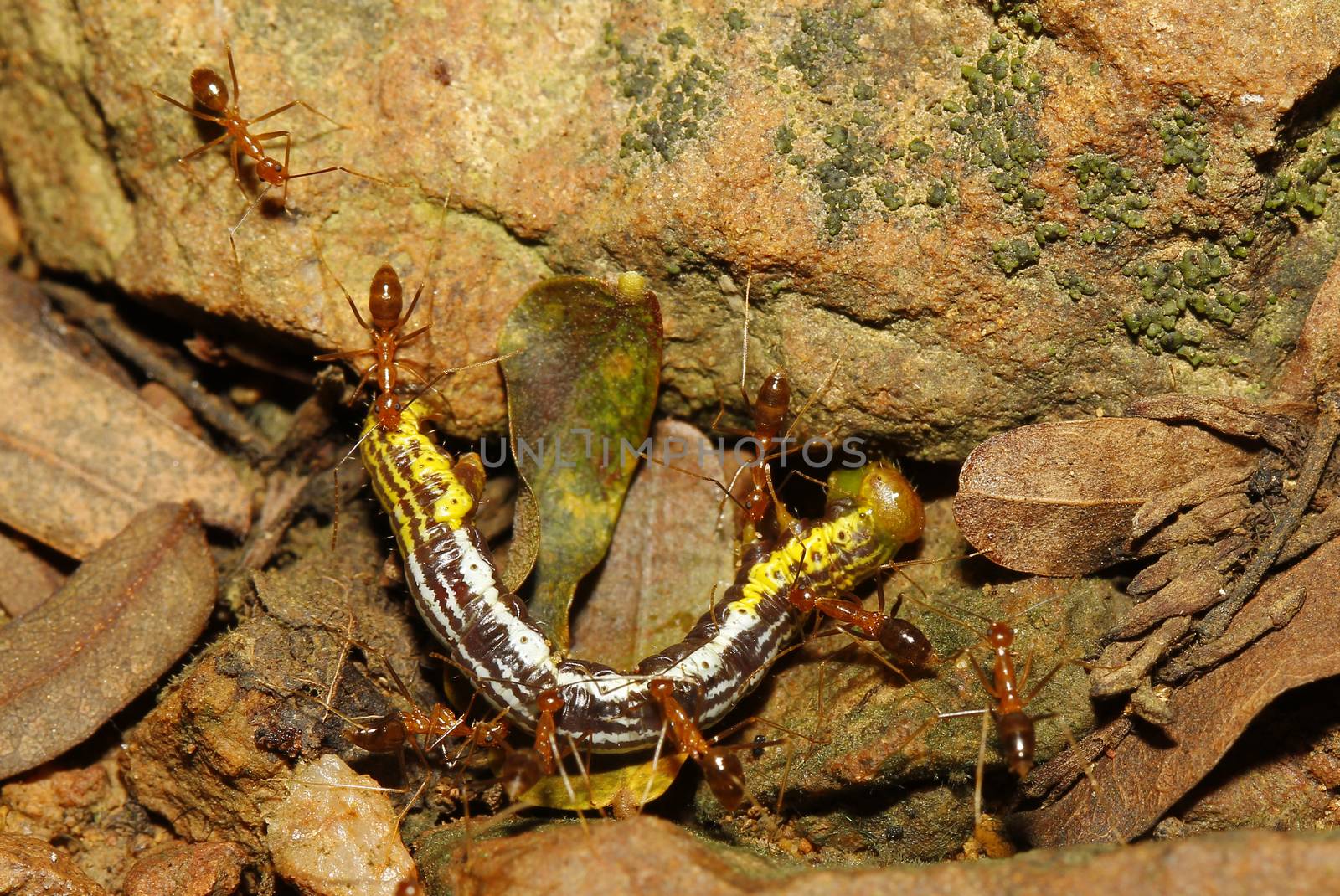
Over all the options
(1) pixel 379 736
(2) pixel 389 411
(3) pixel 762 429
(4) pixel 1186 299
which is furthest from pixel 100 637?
(4) pixel 1186 299

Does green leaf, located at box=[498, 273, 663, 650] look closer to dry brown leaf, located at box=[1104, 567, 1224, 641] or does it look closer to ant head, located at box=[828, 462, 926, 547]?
ant head, located at box=[828, 462, 926, 547]

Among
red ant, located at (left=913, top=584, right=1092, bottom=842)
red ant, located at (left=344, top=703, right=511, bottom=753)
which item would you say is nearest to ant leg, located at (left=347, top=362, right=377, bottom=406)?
red ant, located at (left=344, top=703, right=511, bottom=753)

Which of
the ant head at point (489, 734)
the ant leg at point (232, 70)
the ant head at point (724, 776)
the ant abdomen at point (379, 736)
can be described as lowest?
the ant head at point (724, 776)

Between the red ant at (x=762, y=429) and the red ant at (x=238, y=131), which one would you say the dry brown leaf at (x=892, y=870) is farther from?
the red ant at (x=238, y=131)

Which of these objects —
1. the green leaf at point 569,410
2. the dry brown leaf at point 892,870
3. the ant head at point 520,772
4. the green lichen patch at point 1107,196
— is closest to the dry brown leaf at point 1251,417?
the green lichen patch at point 1107,196

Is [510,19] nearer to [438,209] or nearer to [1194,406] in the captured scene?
[438,209]

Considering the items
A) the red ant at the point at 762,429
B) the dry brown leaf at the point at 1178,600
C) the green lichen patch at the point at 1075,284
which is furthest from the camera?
the red ant at the point at 762,429
